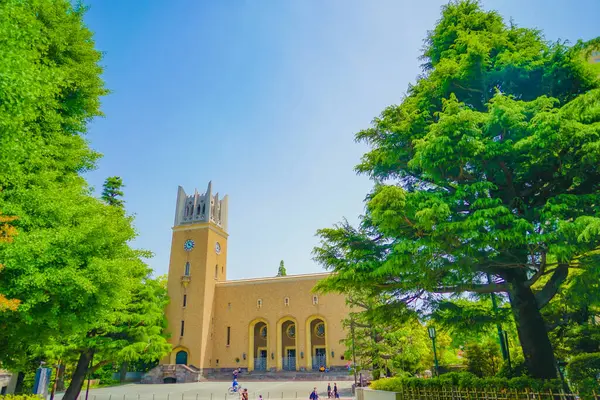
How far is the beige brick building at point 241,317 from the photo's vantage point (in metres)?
32.5

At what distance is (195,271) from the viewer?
35.3 m

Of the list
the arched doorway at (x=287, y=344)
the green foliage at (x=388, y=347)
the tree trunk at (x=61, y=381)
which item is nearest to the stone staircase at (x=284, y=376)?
the arched doorway at (x=287, y=344)

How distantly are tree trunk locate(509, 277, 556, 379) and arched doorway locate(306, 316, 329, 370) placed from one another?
2554 cm

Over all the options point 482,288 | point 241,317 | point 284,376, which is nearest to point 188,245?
point 241,317

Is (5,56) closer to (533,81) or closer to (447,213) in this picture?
(447,213)

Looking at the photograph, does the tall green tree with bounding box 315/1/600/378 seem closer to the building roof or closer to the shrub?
the shrub

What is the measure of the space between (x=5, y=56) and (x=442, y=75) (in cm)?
847

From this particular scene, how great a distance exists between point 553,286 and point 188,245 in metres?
33.2

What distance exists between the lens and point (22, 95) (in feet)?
16.8

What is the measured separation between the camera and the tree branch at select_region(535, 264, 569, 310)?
8.07m

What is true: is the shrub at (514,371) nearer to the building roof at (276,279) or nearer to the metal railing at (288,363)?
the building roof at (276,279)

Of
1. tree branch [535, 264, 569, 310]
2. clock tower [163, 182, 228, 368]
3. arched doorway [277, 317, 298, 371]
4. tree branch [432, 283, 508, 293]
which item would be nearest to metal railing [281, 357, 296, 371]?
arched doorway [277, 317, 298, 371]

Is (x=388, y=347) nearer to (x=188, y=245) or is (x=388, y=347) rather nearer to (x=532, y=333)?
(x=532, y=333)

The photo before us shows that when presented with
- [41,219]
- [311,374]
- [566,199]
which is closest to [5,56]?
[41,219]
